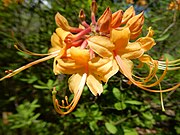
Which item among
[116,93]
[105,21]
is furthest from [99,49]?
[116,93]

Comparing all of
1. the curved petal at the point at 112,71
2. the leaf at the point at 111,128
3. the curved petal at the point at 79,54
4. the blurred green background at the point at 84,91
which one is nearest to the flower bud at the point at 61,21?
the curved petal at the point at 79,54

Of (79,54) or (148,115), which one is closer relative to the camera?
(79,54)

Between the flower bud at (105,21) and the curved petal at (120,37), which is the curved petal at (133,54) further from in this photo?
the flower bud at (105,21)

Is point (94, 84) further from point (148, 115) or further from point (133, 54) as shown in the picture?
point (148, 115)

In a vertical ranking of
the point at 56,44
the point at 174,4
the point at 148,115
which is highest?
the point at 174,4

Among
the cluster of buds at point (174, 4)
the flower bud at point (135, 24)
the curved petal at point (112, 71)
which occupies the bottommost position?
the curved petal at point (112, 71)

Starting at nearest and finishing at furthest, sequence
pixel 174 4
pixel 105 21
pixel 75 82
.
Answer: pixel 105 21, pixel 75 82, pixel 174 4
